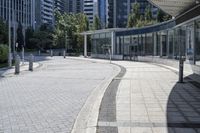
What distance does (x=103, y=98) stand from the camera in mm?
12188

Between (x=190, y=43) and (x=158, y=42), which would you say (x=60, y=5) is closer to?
(x=158, y=42)

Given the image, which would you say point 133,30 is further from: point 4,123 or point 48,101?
point 4,123

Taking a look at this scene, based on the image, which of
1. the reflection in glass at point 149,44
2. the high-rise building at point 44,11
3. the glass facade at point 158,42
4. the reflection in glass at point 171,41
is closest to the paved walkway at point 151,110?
the glass facade at point 158,42

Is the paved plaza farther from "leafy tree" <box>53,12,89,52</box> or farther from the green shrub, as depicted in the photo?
"leafy tree" <box>53,12,89,52</box>

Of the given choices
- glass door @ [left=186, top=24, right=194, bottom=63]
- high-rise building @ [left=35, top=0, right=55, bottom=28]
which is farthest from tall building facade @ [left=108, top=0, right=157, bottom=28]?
glass door @ [left=186, top=24, right=194, bottom=63]

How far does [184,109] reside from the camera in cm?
1008

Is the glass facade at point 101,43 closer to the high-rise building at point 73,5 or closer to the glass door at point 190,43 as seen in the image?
the glass door at point 190,43

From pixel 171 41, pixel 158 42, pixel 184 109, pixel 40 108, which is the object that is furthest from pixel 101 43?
pixel 184 109

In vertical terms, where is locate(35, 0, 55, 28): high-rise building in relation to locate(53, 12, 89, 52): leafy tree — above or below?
above

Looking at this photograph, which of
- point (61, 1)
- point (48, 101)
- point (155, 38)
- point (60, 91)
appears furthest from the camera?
point (61, 1)

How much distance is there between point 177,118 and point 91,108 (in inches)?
99.4

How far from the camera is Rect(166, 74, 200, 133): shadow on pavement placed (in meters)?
8.10

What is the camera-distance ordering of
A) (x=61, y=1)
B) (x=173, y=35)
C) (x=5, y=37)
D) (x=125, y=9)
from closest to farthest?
(x=173, y=35), (x=5, y=37), (x=125, y=9), (x=61, y=1)

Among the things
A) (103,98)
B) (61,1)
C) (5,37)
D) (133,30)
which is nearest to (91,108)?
(103,98)
